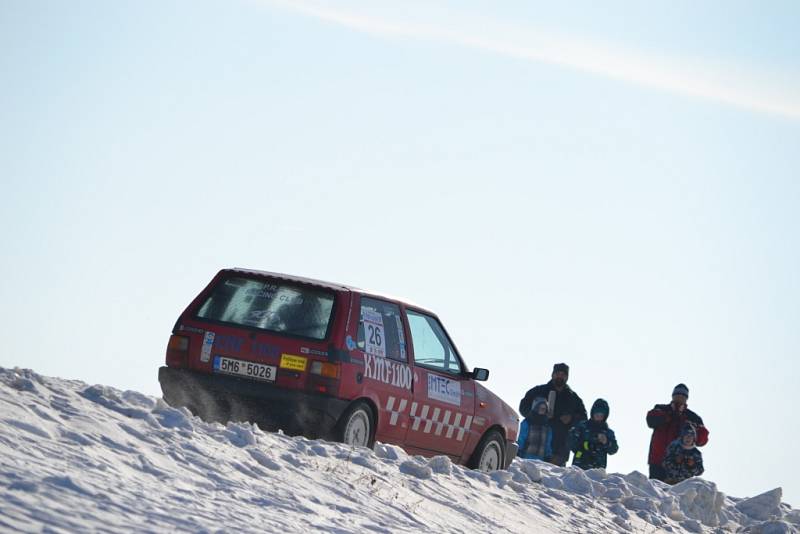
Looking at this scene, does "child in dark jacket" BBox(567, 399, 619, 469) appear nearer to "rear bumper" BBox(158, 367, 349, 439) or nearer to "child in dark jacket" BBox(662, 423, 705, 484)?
"child in dark jacket" BBox(662, 423, 705, 484)

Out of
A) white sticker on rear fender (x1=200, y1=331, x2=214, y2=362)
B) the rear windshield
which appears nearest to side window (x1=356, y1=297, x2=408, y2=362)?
the rear windshield

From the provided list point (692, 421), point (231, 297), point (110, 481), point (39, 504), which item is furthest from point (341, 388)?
point (692, 421)

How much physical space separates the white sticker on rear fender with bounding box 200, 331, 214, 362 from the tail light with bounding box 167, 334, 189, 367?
17 cm

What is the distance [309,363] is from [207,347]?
96 cm

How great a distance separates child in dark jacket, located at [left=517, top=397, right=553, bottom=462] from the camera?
1688 cm

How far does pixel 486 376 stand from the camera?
1349 centimetres

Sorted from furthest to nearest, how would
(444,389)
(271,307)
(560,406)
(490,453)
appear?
(560,406) → (490,453) → (444,389) → (271,307)

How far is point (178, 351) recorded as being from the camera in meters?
12.3

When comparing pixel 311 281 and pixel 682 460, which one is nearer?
pixel 311 281

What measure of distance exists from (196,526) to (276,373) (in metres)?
4.09

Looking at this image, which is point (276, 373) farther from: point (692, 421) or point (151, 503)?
point (692, 421)

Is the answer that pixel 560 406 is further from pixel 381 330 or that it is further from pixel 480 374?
pixel 381 330

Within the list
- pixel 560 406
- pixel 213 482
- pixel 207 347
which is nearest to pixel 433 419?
pixel 207 347

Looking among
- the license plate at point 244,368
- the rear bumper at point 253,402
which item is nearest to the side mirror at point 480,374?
the rear bumper at point 253,402
